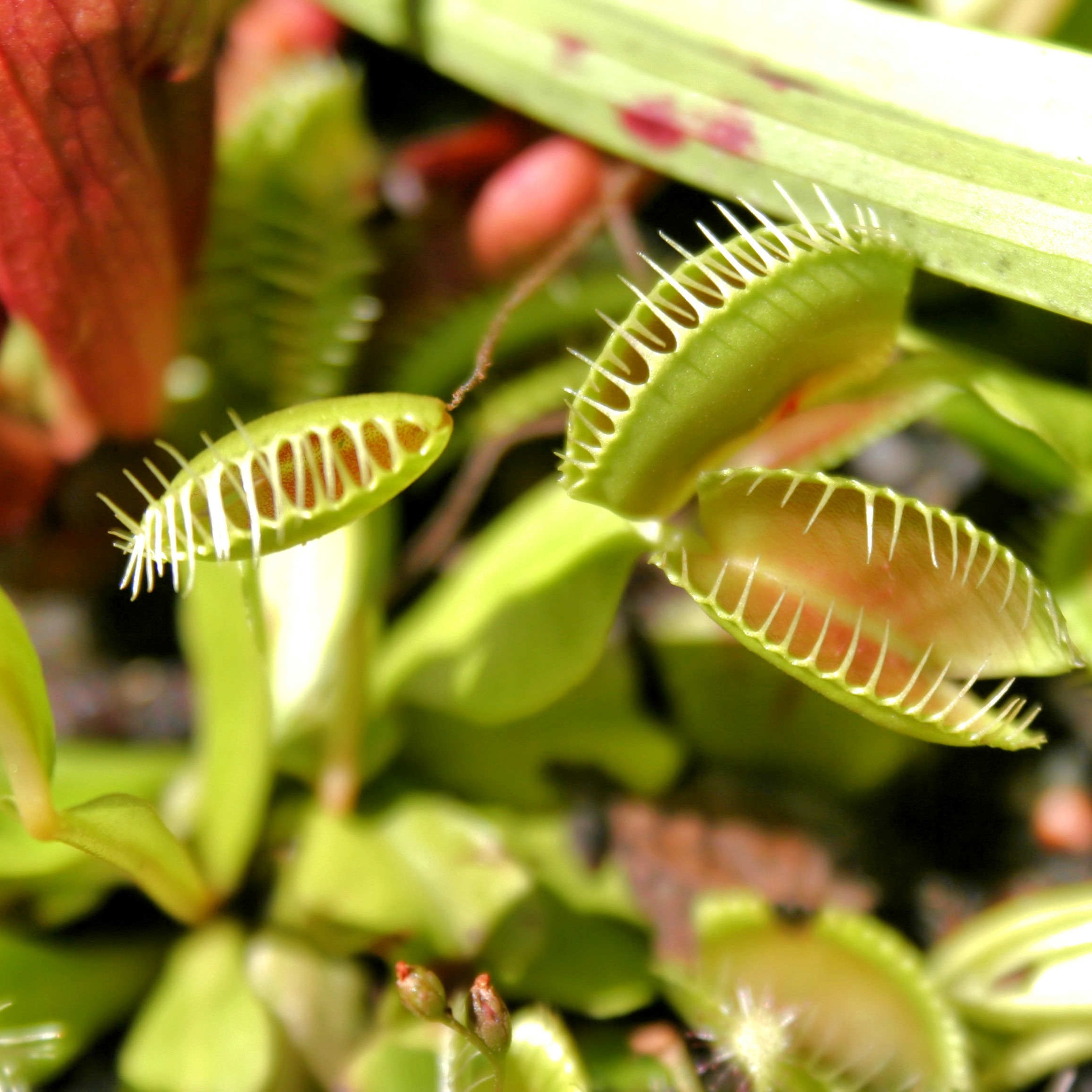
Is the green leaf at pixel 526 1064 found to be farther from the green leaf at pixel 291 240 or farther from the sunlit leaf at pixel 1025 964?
the green leaf at pixel 291 240

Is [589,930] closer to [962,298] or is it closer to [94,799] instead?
[94,799]

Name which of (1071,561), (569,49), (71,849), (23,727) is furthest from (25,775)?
(1071,561)

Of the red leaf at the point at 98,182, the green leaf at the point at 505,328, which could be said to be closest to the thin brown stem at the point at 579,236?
the green leaf at the point at 505,328

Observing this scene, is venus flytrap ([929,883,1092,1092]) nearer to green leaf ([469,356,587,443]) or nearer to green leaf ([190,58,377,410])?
green leaf ([469,356,587,443])

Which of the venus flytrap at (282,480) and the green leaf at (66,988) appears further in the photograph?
the green leaf at (66,988)

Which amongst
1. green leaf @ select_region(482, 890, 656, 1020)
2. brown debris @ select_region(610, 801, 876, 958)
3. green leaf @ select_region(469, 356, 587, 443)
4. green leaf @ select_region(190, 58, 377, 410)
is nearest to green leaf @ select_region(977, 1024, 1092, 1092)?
brown debris @ select_region(610, 801, 876, 958)

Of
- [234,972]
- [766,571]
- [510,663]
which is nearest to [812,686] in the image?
[766,571]
